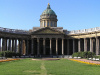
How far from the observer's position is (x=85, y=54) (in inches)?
2285

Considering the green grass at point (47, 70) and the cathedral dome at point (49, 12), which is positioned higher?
the cathedral dome at point (49, 12)

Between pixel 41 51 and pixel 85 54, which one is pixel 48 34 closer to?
pixel 41 51

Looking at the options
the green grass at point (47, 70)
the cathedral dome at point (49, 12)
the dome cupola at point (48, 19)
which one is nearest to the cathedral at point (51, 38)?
the dome cupola at point (48, 19)

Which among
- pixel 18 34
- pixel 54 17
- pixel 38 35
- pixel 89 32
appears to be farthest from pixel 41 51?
pixel 89 32

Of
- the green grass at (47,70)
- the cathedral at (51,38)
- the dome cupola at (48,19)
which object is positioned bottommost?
the green grass at (47,70)

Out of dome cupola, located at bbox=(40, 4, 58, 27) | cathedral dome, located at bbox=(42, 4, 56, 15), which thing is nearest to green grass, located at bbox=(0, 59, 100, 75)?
dome cupola, located at bbox=(40, 4, 58, 27)

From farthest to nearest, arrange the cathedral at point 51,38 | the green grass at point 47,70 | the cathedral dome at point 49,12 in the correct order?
the cathedral dome at point 49,12 → the cathedral at point 51,38 → the green grass at point 47,70

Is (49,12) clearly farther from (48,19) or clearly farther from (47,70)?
(47,70)

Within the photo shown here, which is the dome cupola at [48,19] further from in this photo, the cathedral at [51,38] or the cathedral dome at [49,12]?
the cathedral at [51,38]

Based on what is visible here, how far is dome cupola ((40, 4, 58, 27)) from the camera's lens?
98863mm

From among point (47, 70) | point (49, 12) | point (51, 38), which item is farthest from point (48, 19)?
point (47, 70)

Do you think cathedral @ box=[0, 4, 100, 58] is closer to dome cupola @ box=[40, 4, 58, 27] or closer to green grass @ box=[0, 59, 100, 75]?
dome cupola @ box=[40, 4, 58, 27]

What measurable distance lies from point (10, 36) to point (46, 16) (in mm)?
32357

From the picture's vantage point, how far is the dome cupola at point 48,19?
98.9 meters
